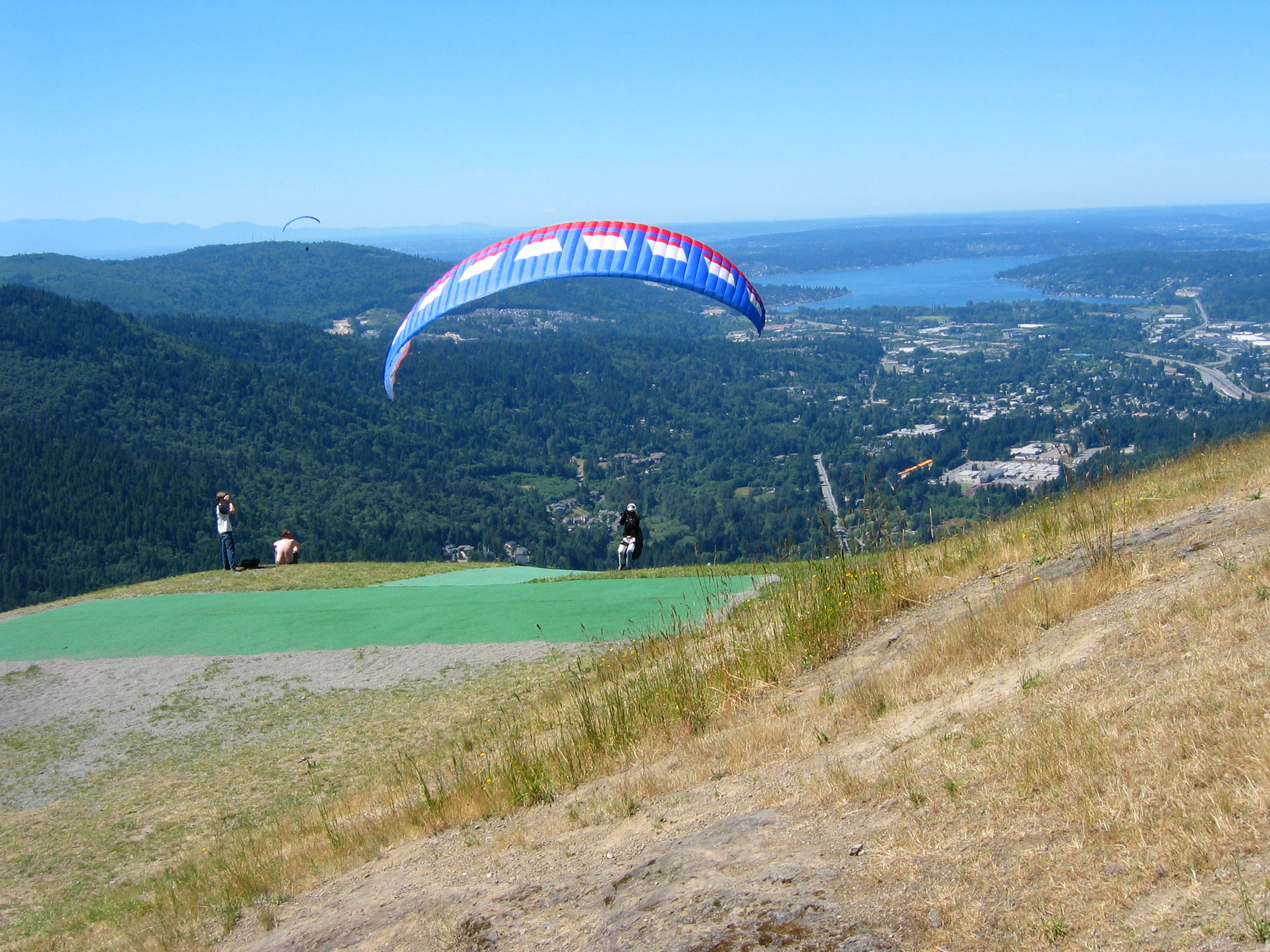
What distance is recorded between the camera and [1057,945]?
2680mm

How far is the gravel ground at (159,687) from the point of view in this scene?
8172 mm

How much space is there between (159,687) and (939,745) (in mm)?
8332

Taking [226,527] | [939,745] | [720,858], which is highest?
[939,745]

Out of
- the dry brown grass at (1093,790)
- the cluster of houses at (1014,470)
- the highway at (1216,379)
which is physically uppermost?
the dry brown grass at (1093,790)

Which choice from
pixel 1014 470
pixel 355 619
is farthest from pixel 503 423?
pixel 355 619

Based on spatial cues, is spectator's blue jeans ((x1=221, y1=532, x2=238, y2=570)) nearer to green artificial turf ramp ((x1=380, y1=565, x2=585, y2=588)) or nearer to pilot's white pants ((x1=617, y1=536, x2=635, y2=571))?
green artificial turf ramp ((x1=380, y1=565, x2=585, y2=588))

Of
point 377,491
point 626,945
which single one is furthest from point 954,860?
point 377,491

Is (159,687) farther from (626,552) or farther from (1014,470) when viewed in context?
(1014,470)

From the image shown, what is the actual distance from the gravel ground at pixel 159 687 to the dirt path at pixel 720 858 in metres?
3.99

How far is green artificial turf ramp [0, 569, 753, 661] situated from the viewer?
10.5m

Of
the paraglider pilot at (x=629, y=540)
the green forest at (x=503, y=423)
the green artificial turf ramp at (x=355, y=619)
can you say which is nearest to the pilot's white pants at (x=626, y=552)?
the paraglider pilot at (x=629, y=540)

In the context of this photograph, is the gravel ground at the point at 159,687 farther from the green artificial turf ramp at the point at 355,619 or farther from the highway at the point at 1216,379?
the highway at the point at 1216,379

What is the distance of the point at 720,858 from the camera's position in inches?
151

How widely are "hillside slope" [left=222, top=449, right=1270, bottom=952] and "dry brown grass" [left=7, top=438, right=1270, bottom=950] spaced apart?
2 cm
